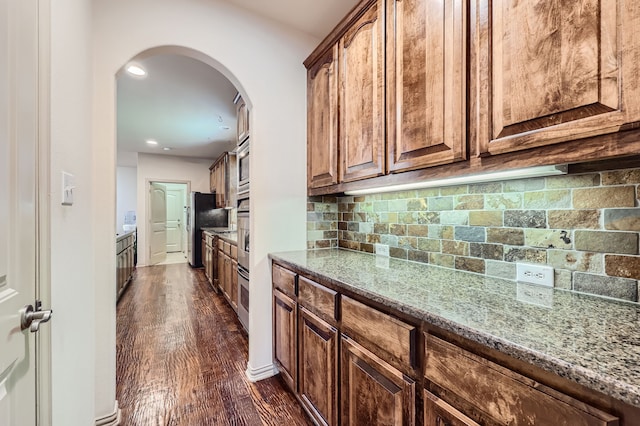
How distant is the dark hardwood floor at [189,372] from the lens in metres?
1.64

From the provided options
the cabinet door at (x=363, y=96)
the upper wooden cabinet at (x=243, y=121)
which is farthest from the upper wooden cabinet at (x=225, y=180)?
the cabinet door at (x=363, y=96)

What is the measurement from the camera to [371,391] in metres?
1.05

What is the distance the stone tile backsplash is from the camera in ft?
2.97

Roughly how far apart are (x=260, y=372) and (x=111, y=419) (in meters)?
0.88

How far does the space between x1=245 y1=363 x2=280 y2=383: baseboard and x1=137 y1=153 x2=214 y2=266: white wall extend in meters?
5.33

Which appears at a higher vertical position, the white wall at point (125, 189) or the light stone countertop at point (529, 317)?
the white wall at point (125, 189)

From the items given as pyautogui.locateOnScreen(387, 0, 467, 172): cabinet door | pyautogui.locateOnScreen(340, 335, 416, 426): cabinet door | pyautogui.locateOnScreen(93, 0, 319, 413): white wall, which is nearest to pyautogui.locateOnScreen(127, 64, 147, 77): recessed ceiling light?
pyautogui.locateOnScreen(93, 0, 319, 413): white wall

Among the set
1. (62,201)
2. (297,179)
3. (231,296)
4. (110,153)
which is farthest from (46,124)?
(231,296)

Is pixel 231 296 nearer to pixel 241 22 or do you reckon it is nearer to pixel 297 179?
pixel 297 179

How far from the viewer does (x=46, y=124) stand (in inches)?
36.3

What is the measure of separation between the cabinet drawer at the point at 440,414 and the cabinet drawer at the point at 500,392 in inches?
2.0

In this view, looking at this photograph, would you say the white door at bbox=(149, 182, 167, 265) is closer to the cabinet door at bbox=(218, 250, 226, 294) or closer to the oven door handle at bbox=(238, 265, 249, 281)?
the cabinet door at bbox=(218, 250, 226, 294)

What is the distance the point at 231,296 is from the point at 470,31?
329 centimetres

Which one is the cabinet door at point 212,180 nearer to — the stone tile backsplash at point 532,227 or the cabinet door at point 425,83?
the stone tile backsplash at point 532,227
